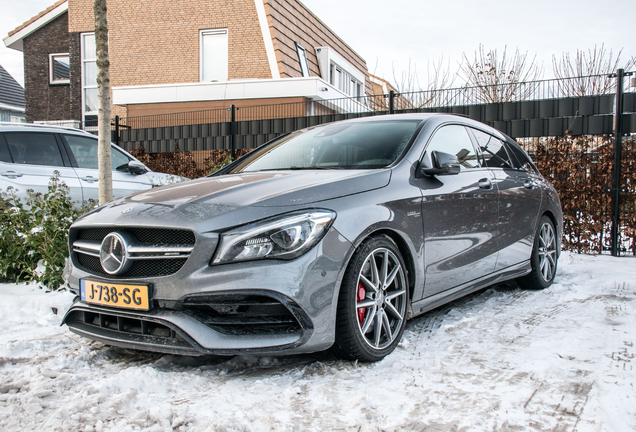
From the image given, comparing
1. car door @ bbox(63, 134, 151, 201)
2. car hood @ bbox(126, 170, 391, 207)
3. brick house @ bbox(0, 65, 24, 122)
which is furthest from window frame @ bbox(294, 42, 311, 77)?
brick house @ bbox(0, 65, 24, 122)

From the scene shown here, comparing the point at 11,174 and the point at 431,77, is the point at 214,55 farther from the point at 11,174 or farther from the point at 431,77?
the point at 11,174

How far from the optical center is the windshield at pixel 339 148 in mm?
3533

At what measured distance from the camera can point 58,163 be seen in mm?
6613

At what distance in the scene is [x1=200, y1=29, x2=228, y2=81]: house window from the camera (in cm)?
1692

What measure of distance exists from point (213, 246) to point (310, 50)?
17093mm

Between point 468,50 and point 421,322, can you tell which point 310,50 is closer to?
point 468,50

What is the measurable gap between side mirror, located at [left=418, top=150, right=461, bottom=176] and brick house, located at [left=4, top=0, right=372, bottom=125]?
1140 centimetres

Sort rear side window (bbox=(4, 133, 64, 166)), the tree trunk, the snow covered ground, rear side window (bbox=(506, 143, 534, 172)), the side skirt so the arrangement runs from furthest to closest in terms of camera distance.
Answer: rear side window (bbox=(4, 133, 64, 166))
the tree trunk
rear side window (bbox=(506, 143, 534, 172))
the side skirt
the snow covered ground

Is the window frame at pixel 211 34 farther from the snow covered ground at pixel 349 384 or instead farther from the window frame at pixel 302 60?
the snow covered ground at pixel 349 384

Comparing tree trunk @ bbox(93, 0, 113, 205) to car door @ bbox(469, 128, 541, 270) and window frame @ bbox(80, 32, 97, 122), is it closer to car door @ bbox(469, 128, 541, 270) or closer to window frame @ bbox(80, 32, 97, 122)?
car door @ bbox(469, 128, 541, 270)

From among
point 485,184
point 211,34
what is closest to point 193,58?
point 211,34

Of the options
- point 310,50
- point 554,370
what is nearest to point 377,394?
point 554,370

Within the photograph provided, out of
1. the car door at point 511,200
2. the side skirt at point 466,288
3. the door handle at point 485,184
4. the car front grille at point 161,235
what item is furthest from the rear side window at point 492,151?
the car front grille at point 161,235

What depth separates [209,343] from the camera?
247cm
